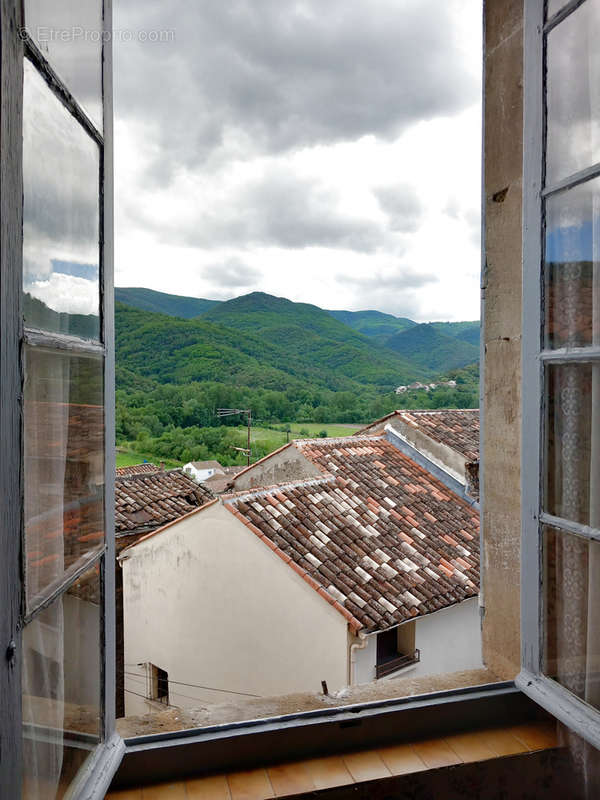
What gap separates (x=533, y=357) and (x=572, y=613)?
447 mm

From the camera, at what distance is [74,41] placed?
808mm

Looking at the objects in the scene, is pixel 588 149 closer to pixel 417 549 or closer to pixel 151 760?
pixel 151 760

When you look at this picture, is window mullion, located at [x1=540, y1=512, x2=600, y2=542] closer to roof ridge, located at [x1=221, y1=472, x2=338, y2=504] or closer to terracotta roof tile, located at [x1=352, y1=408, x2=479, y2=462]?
roof ridge, located at [x1=221, y1=472, x2=338, y2=504]

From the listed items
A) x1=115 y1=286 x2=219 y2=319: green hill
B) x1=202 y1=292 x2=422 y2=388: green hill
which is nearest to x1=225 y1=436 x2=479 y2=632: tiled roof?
x1=202 y1=292 x2=422 y2=388: green hill

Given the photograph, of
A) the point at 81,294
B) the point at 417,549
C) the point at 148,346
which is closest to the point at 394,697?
the point at 81,294

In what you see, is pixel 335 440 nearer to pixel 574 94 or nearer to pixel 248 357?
pixel 574 94

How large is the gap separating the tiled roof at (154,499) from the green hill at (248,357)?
859 centimetres

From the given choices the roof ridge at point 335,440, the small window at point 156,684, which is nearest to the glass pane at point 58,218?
the small window at point 156,684

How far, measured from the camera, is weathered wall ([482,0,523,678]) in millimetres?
1194

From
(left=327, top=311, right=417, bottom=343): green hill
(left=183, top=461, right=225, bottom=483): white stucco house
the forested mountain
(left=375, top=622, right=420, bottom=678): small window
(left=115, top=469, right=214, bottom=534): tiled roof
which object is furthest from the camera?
(left=327, top=311, right=417, bottom=343): green hill

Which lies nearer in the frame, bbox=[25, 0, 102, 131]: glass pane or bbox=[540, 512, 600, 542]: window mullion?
bbox=[25, 0, 102, 131]: glass pane

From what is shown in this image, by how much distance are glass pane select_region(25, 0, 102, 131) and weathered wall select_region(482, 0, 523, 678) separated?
0.83 metres

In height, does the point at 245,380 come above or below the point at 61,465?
above

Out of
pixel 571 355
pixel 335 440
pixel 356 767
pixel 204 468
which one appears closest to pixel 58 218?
pixel 571 355
